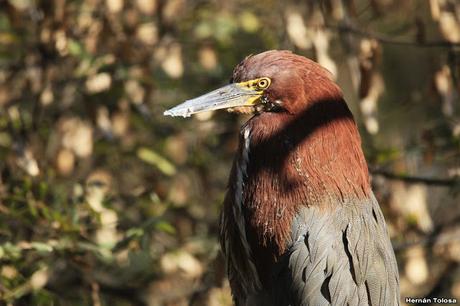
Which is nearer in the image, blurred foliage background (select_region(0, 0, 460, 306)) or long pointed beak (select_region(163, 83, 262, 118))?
long pointed beak (select_region(163, 83, 262, 118))

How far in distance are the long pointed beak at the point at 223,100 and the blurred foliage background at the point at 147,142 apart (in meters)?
0.67

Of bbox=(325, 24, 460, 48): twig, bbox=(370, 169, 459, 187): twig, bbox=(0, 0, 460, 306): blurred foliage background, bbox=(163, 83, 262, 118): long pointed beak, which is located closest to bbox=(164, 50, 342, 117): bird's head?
bbox=(163, 83, 262, 118): long pointed beak

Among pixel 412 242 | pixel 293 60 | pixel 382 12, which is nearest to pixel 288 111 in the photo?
pixel 293 60

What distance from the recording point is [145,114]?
527 centimetres

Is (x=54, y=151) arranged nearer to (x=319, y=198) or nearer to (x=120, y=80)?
(x=120, y=80)

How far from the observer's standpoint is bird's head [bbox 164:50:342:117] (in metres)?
3.62

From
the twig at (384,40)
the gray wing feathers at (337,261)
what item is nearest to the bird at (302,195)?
the gray wing feathers at (337,261)

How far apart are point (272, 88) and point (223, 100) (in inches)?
9.0

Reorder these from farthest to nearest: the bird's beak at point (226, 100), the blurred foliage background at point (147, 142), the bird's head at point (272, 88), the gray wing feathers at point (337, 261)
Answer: the blurred foliage background at point (147, 142) → the bird's beak at point (226, 100) → the bird's head at point (272, 88) → the gray wing feathers at point (337, 261)

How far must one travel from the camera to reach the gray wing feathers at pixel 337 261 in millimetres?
3488

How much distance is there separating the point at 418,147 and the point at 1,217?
2304mm

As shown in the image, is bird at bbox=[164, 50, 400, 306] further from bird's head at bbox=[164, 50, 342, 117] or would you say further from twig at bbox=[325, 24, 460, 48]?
twig at bbox=[325, 24, 460, 48]

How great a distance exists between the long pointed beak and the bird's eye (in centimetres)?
3

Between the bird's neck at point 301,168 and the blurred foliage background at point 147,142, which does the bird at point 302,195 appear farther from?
the blurred foliage background at point 147,142
